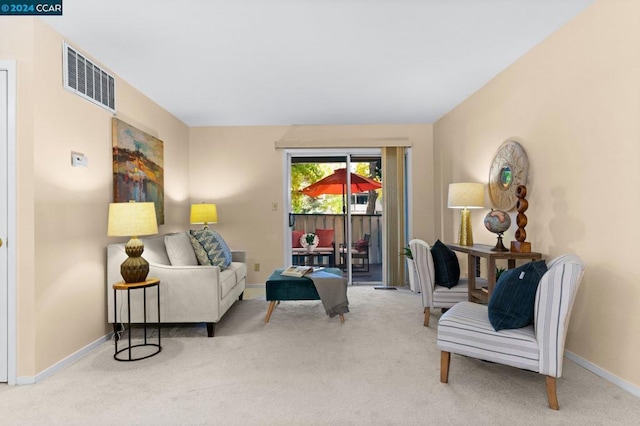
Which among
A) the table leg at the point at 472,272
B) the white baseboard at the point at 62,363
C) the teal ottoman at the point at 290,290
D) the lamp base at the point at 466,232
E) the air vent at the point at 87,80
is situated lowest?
the white baseboard at the point at 62,363

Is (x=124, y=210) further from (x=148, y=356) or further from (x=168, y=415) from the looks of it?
(x=168, y=415)

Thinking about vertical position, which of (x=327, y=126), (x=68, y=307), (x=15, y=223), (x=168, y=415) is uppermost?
(x=327, y=126)

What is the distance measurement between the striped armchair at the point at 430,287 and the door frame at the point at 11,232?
3.01m

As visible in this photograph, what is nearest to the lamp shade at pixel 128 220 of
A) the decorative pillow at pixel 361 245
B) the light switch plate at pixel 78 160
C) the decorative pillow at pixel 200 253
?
the light switch plate at pixel 78 160

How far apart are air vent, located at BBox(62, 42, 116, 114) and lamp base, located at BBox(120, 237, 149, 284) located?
1257 mm

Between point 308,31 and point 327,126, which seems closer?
point 308,31

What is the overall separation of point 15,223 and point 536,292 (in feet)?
10.5

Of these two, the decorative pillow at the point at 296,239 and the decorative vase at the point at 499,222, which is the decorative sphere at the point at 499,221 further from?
the decorative pillow at the point at 296,239

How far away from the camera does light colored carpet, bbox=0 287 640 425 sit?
6.23ft

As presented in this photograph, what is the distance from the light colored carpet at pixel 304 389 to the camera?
6.23ft

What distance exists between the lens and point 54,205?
8.28ft

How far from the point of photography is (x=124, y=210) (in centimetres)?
273

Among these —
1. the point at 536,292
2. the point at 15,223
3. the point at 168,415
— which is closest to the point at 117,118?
the point at 15,223

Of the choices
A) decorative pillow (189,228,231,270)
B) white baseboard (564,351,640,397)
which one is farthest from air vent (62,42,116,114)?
white baseboard (564,351,640,397)
